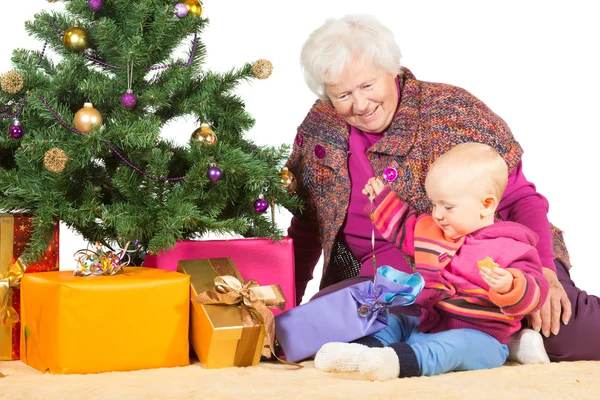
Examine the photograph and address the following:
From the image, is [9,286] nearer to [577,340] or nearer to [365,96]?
[365,96]

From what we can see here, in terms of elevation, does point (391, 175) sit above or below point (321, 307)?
above

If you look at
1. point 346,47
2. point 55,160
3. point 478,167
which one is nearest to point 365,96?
point 346,47

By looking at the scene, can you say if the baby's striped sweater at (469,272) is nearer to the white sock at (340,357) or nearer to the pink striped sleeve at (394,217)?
the pink striped sleeve at (394,217)

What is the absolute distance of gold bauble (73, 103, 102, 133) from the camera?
226 centimetres

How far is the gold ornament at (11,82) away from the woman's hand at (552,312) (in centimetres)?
155

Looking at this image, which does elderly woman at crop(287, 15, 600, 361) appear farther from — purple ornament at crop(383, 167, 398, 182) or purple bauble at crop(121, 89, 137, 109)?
purple bauble at crop(121, 89, 137, 109)

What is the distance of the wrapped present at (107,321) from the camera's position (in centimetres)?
210

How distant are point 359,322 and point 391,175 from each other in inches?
20.9

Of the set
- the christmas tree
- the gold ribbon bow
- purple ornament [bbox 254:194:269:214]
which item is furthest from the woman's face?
the gold ribbon bow

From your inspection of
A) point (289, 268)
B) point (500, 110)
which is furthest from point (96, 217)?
point (500, 110)

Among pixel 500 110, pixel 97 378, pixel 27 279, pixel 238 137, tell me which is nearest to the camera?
pixel 97 378

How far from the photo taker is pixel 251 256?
8.32 ft

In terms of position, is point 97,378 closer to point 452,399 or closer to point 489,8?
point 452,399

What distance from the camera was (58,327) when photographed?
Answer: 209 cm
